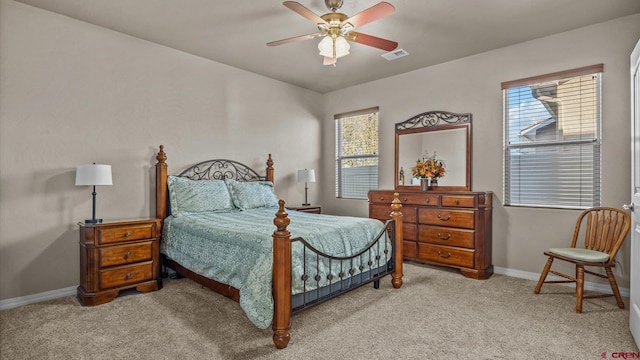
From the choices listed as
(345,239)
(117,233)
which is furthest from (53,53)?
(345,239)

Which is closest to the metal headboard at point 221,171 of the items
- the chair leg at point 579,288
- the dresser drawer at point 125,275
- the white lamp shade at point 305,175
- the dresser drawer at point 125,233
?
the white lamp shade at point 305,175

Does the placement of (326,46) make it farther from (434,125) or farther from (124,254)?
(124,254)

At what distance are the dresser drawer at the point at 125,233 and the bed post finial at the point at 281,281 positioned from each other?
176 centimetres

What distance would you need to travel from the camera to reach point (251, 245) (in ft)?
8.27

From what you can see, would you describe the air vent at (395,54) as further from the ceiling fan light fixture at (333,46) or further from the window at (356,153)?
the ceiling fan light fixture at (333,46)

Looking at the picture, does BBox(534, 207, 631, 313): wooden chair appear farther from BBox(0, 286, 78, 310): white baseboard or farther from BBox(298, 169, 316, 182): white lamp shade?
BBox(0, 286, 78, 310): white baseboard

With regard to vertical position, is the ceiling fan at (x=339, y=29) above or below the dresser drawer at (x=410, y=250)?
above

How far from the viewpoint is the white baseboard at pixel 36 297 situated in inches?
116

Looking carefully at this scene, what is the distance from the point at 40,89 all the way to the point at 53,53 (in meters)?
0.38

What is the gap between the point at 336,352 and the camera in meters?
2.20

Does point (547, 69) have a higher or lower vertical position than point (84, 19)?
lower

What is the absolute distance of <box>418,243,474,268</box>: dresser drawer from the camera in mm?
3861

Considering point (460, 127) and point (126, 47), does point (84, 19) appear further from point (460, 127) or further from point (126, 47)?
point (460, 127)

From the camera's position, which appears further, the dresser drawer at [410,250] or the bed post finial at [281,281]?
the dresser drawer at [410,250]
